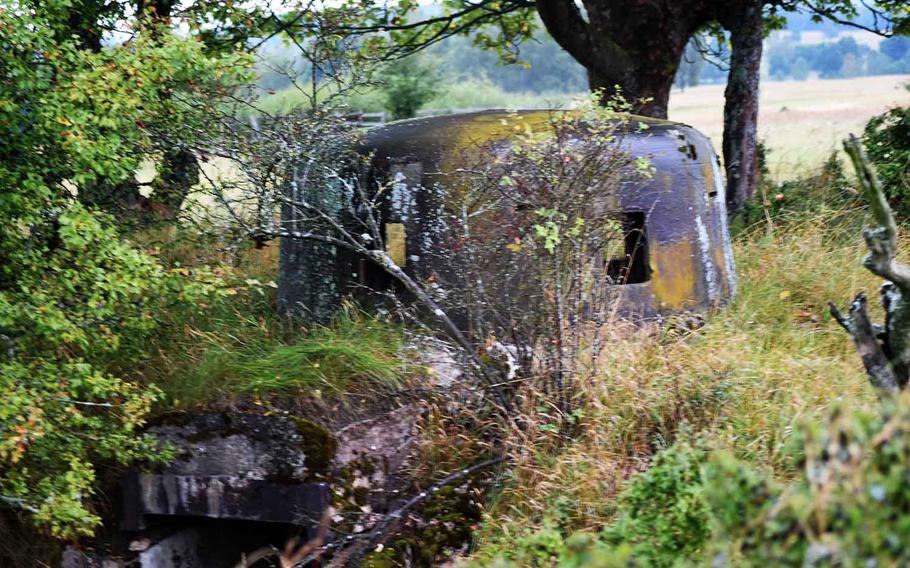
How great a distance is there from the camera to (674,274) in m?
6.86

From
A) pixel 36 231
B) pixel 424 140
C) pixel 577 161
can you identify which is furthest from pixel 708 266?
pixel 36 231

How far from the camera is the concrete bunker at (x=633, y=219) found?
22.3 feet

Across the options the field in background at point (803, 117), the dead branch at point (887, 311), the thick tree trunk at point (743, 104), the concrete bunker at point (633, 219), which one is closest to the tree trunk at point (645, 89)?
the thick tree trunk at point (743, 104)

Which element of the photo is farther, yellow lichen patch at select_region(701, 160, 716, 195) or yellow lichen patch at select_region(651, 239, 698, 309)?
yellow lichen patch at select_region(701, 160, 716, 195)

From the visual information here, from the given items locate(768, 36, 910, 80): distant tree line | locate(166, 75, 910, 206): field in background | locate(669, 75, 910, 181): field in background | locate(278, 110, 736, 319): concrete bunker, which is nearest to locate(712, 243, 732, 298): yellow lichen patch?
locate(278, 110, 736, 319): concrete bunker

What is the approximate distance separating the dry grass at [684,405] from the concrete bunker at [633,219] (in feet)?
1.32

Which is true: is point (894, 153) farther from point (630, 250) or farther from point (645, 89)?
point (630, 250)

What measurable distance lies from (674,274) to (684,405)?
1667mm

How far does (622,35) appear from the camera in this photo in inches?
411

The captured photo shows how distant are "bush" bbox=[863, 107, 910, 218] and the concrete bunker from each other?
2.43m

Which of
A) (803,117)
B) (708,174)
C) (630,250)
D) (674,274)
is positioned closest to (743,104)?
(708,174)

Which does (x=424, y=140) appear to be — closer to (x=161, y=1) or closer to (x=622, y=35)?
(x=161, y=1)

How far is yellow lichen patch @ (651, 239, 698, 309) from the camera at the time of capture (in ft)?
22.4

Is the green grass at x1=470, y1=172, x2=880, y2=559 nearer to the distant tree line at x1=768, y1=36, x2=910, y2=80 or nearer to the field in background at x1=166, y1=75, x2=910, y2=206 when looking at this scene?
the field in background at x1=166, y1=75, x2=910, y2=206
